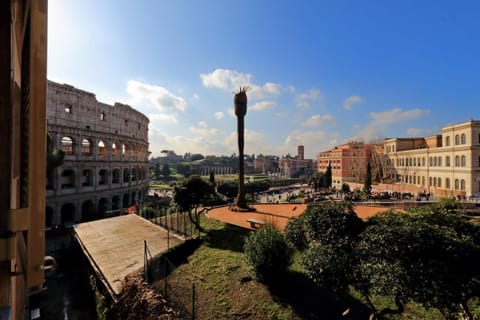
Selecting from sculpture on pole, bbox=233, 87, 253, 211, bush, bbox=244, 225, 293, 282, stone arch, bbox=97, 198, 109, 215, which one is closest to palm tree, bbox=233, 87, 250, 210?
sculpture on pole, bbox=233, 87, 253, 211

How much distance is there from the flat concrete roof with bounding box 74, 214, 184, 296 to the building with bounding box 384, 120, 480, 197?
37.2 m

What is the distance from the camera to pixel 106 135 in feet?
108

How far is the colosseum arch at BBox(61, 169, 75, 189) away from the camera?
2900 cm

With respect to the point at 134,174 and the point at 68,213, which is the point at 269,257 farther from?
the point at 134,174

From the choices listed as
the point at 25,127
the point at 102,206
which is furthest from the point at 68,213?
the point at 25,127

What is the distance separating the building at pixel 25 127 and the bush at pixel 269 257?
7.37 metres

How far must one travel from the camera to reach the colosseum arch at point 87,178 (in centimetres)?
3127

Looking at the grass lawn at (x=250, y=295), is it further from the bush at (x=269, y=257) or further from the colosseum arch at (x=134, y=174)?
the colosseum arch at (x=134, y=174)

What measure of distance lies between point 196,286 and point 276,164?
14326 cm

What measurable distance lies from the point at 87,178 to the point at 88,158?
3185 millimetres

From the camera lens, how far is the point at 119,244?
15.5 meters

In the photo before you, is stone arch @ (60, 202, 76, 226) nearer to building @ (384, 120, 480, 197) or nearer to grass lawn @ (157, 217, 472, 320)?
grass lawn @ (157, 217, 472, 320)

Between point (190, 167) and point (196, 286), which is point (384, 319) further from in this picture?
point (190, 167)

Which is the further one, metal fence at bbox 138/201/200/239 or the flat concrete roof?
metal fence at bbox 138/201/200/239
